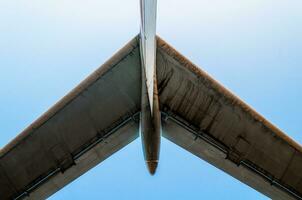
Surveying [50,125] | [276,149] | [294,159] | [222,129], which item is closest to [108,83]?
[50,125]

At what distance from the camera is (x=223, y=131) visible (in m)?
9.08

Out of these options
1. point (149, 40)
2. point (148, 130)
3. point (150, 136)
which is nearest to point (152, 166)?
point (150, 136)

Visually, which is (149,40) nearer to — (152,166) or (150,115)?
(150,115)

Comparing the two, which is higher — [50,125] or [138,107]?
[138,107]

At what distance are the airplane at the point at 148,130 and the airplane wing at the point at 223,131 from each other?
1.0 inches

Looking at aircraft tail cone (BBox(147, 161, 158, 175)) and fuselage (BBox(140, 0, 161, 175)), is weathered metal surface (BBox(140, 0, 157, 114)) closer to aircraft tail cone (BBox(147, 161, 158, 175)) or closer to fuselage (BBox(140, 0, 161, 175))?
fuselage (BBox(140, 0, 161, 175))

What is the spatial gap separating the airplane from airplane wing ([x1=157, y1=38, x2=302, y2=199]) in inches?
1.0

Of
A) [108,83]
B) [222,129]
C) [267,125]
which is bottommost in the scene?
[108,83]

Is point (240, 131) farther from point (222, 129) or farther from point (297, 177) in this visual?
point (297, 177)

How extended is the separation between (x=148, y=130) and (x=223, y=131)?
2.01 metres

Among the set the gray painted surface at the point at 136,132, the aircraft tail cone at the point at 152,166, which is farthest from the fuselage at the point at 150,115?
the gray painted surface at the point at 136,132

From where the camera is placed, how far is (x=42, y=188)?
9078 millimetres

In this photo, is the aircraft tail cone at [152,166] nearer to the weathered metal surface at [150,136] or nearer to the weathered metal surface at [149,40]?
the weathered metal surface at [150,136]

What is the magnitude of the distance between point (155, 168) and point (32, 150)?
308 cm
